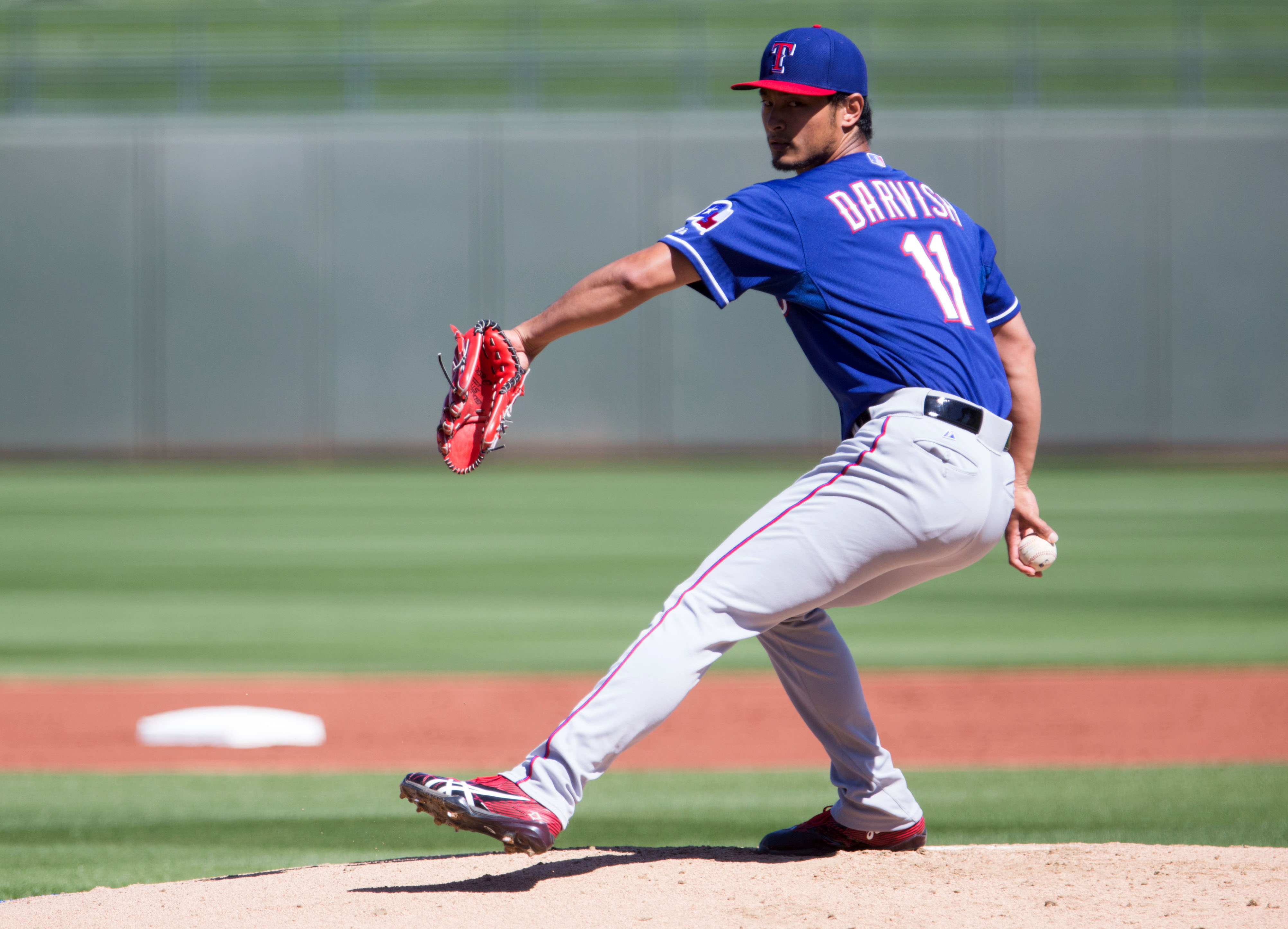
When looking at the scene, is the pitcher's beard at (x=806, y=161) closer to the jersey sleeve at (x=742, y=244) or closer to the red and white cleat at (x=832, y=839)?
the jersey sleeve at (x=742, y=244)

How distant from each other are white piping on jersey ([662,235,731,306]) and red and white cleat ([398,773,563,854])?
1006 millimetres

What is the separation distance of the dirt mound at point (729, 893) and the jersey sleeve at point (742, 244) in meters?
1.19

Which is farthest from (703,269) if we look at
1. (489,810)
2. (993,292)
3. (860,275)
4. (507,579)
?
(507,579)

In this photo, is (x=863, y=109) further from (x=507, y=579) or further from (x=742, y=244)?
(x=507, y=579)

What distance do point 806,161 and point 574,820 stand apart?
2411 mm

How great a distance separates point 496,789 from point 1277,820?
2820mm

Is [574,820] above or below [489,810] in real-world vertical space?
below

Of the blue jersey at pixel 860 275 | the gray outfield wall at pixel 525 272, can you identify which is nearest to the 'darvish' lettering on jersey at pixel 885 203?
the blue jersey at pixel 860 275

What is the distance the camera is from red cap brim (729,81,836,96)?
9.30ft

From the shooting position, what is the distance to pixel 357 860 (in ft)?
11.8

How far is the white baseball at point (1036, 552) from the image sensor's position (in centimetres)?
300

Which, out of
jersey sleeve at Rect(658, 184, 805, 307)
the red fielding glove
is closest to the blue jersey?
jersey sleeve at Rect(658, 184, 805, 307)

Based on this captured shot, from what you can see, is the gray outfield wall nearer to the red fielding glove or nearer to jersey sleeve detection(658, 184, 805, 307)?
the red fielding glove

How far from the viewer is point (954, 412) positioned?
279 centimetres
